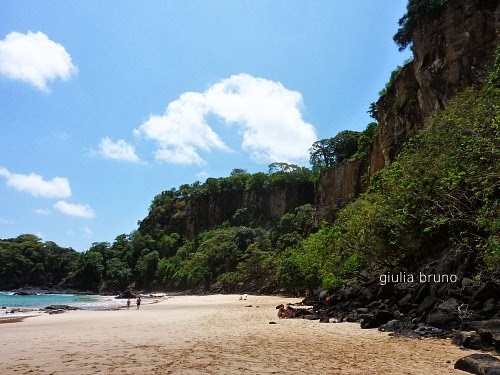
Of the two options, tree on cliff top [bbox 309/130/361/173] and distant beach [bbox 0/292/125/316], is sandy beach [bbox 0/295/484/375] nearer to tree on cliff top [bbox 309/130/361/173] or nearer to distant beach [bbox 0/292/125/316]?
distant beach [bbox 0/292/125/316]

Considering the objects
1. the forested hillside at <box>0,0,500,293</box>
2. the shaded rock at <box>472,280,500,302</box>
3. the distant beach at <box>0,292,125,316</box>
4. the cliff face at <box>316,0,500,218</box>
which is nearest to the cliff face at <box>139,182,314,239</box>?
the forested hillside at <box>0,0,500,293</box>

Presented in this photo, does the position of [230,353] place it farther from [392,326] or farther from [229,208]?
[229,208]

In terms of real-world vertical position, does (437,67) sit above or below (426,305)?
above

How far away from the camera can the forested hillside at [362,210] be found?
14.1 meters

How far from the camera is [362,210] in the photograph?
22.4 m

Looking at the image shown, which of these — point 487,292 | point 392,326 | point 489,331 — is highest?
point 487,292

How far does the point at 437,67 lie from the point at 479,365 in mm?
31733

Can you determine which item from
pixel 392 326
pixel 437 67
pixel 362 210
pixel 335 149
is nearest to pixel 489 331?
pixel 392 326

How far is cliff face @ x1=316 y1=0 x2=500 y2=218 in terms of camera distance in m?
29.3

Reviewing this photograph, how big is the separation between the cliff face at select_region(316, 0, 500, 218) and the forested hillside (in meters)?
0.11

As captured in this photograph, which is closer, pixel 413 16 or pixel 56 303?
pixel 413 16

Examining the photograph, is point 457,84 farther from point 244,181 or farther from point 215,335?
point 244,181

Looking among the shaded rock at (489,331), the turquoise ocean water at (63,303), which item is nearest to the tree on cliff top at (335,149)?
the turquoise ocean water at (63,303)

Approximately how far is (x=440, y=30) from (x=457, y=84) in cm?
576
